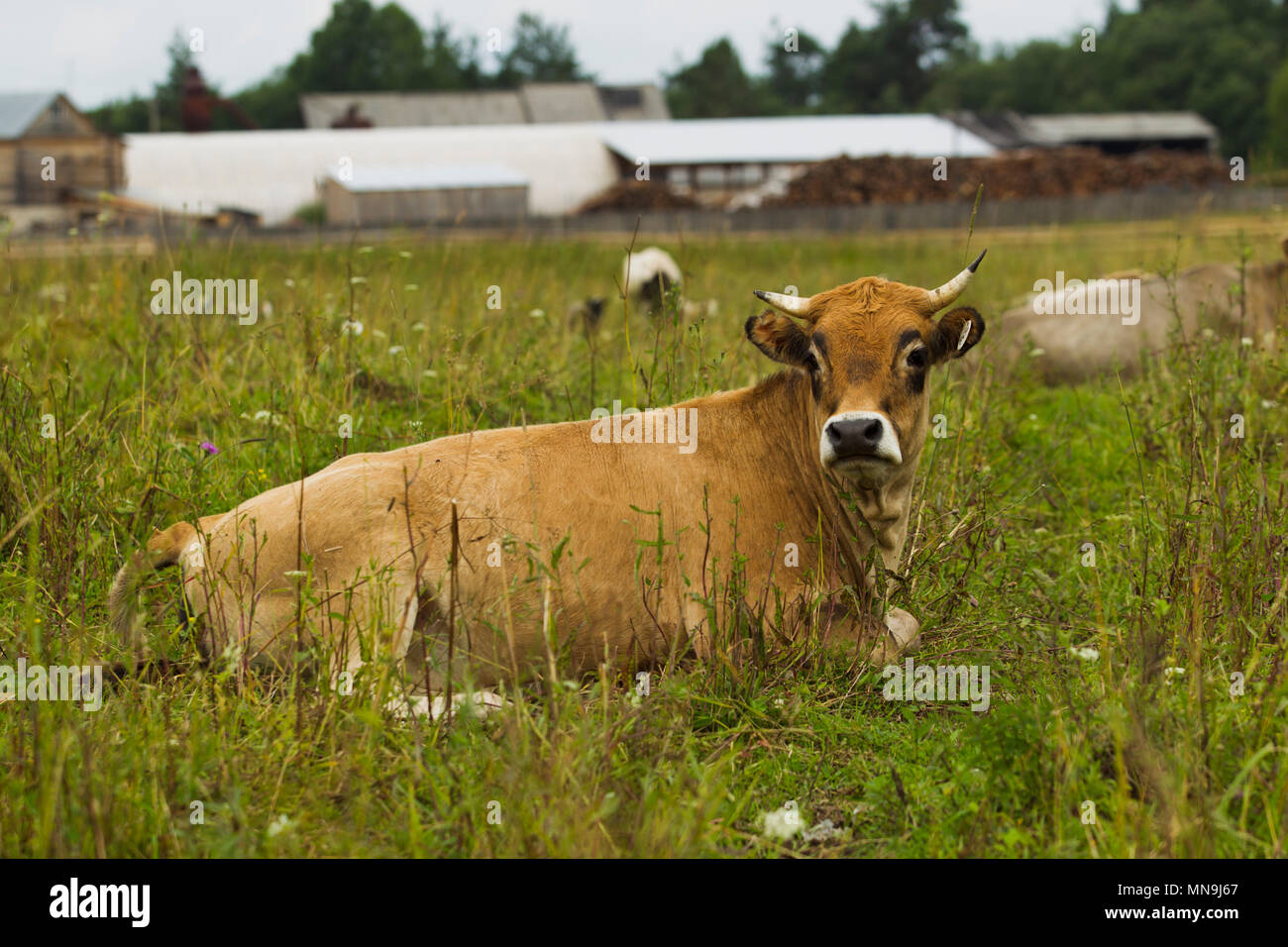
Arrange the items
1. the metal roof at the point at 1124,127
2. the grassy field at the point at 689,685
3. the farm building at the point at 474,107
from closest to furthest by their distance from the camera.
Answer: the grassy field at the point at 689,685 < the metal roof at the point at 1124,127 < the farm building at the point at 474,107

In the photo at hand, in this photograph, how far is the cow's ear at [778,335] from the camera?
498 cm

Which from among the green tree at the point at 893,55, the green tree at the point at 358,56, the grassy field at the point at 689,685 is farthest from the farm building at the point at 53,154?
the green tree at the point at 893,55

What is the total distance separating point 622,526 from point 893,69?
99795 mm

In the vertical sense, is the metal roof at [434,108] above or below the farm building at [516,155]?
above

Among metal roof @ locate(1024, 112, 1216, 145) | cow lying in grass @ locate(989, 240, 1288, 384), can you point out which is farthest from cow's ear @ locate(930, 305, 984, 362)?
metal roof @ locate(1024, 112, 1216, 145)

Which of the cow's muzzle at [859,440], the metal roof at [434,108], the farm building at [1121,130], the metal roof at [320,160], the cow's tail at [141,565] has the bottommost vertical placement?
the cow's tail at [141,565]

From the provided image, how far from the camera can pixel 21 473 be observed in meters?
5.36

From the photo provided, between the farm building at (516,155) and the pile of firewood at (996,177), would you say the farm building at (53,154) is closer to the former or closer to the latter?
A: the farm building at (516,155)

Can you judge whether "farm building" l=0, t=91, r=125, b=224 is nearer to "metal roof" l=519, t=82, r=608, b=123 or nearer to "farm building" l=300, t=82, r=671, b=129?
"farm building" l=300, t=82, r=671, b=129

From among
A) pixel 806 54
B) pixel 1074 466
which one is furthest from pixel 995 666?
pixel 806 54

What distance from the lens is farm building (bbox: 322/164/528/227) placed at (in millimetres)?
36906

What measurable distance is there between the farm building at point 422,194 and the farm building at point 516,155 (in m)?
1.94

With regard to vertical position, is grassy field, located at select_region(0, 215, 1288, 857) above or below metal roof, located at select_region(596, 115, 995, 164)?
below

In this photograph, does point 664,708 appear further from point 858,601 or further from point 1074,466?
point 1074,466
